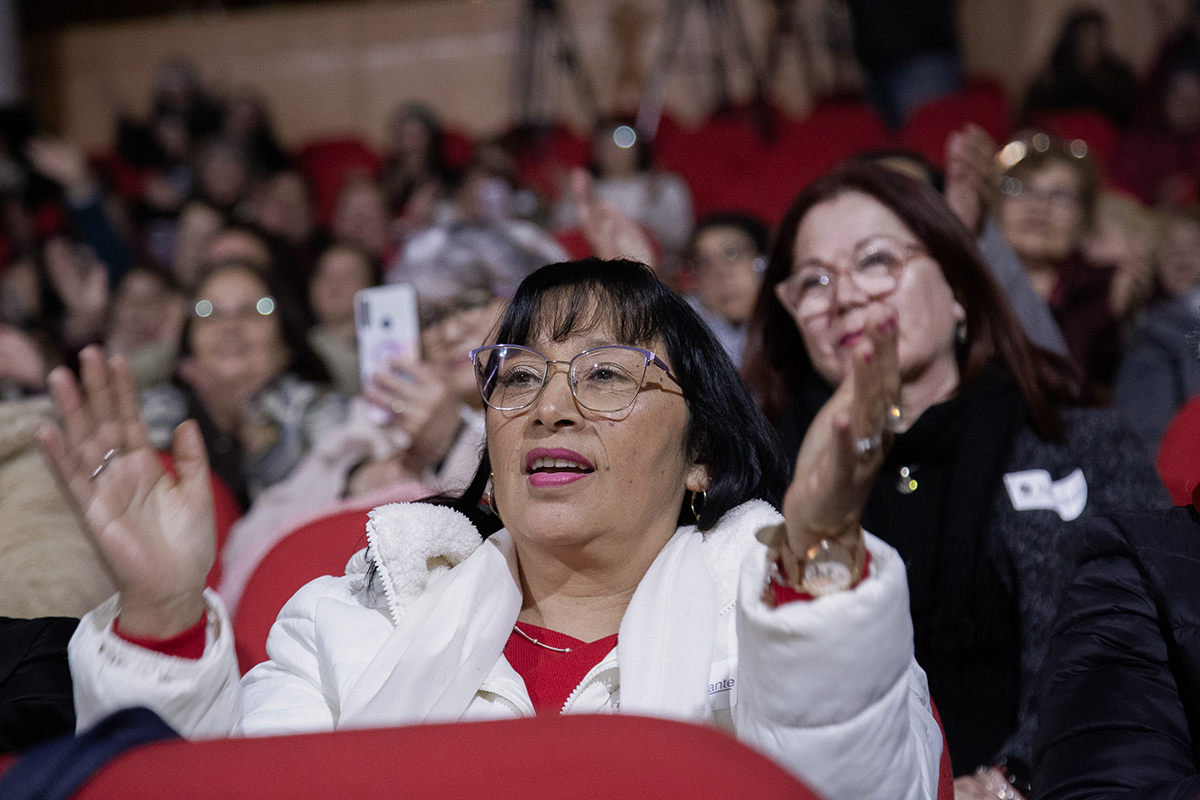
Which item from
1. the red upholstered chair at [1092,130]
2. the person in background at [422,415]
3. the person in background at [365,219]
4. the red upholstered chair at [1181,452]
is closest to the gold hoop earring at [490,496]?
the person in background at [422,415]

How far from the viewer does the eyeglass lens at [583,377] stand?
1.28m

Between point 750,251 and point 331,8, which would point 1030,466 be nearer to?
point 750,251

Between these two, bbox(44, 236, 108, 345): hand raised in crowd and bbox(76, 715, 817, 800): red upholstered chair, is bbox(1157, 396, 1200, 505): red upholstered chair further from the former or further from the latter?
bbox(44, 236, 108, 345): hand raised in crowd

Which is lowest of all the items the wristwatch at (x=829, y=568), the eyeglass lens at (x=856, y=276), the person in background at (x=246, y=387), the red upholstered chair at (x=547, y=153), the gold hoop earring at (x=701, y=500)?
the person in background at (x=246, y=387)

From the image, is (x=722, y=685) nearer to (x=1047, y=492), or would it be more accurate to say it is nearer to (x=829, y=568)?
(x=829, y=568)

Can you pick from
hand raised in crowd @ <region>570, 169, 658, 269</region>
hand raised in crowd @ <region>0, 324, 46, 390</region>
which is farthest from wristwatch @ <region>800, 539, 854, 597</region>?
hand raised in crowd @ <region>0, 324, 46, 390</region>

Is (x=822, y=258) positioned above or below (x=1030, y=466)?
above

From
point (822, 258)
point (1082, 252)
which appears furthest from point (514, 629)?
point (1082, 252)

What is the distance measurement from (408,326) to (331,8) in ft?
16.6

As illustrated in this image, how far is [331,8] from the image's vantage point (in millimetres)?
6574

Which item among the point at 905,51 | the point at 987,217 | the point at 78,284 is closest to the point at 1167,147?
the point at 905,51

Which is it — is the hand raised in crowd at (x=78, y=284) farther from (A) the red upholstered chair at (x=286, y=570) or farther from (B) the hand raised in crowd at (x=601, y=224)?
(A) the red upholstered chair at (x=286, y=570)

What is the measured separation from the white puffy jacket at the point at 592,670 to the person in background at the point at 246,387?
4.26 feet

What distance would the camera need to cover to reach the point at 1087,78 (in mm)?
4715
